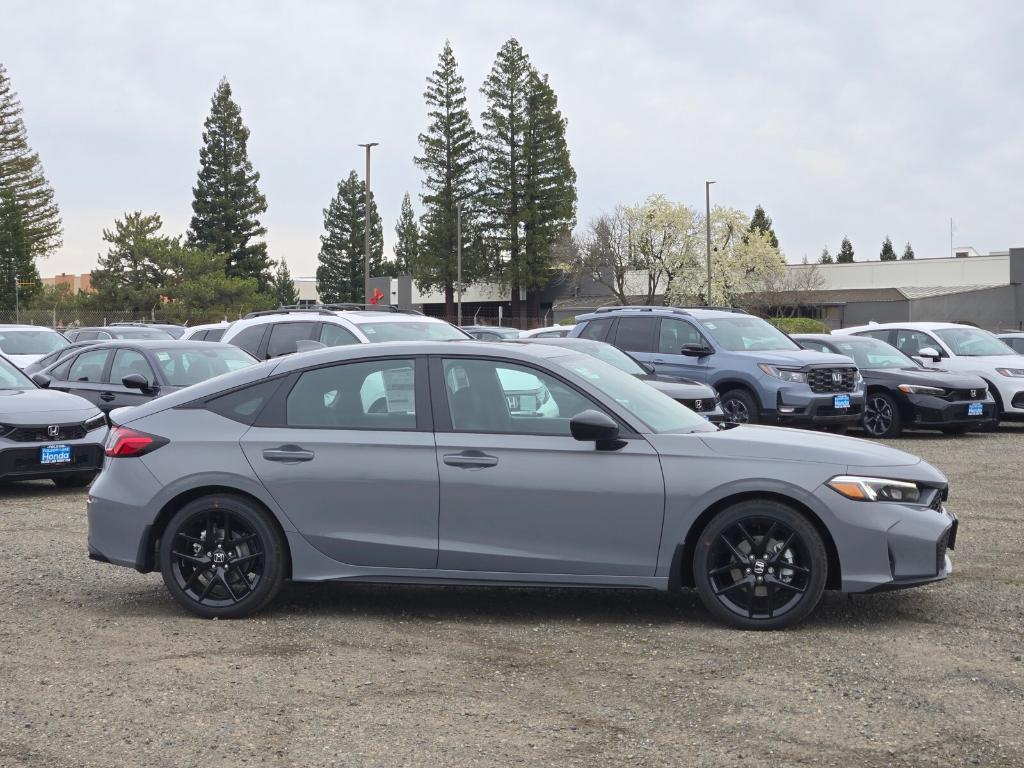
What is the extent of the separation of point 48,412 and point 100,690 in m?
7.31

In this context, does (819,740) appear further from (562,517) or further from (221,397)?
(221,397)

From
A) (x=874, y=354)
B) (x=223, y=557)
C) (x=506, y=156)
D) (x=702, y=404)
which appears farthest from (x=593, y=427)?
(x=506, y=156)

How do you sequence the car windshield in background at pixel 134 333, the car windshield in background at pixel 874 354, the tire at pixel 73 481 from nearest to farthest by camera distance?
1. the tire at pixel 73 481
2. the car windshield in background at pixel 874 354
3. the car windshield in background at pixel 134 333

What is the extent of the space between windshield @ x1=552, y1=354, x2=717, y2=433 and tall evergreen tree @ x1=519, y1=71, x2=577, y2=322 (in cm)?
6926

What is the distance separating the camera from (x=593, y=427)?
6359 mm

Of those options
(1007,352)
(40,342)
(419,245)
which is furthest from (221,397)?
(419,245)

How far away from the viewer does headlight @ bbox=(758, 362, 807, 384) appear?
55.5ft

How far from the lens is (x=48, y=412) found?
1226 centimetres

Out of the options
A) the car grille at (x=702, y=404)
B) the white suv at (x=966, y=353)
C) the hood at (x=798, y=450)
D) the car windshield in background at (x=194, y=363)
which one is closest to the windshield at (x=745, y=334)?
the white suv at (x=966, y=353)

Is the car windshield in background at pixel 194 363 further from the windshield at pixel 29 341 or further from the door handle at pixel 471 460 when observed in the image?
the windshield at pixel 29 341

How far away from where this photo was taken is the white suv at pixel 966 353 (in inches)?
762

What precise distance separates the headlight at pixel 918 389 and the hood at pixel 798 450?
38.4ft

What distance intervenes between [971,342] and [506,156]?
57388mm

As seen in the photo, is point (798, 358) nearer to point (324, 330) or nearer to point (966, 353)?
point (966, 353)
